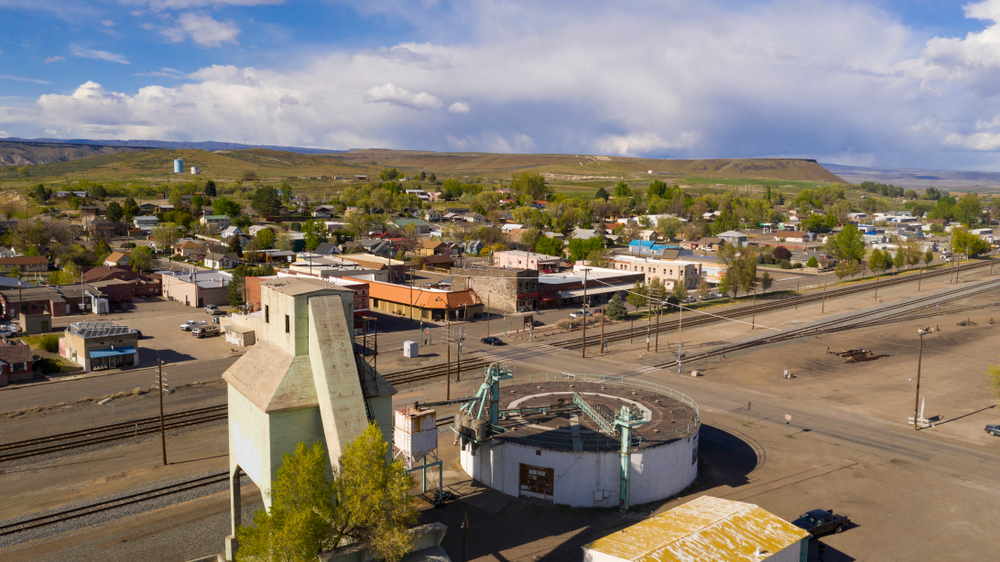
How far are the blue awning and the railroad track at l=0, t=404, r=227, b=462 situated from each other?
577 inches

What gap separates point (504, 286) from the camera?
77.3m

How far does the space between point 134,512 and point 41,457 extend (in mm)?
10473

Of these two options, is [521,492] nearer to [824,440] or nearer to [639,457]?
[639,457]

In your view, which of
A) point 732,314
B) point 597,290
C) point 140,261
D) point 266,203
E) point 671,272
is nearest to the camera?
point 732,314

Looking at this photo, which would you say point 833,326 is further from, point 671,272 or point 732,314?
point 671,272

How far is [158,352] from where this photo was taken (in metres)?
55.9

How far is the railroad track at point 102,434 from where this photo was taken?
34.8 metres

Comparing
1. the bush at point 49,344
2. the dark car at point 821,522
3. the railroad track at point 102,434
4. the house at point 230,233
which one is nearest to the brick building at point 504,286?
the railroad track at point 102,434

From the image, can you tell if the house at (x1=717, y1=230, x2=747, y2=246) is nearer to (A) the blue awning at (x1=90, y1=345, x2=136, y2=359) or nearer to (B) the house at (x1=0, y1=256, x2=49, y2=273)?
(A) the blue awning at (x1=90, y1=345, x2=136, y2=359)

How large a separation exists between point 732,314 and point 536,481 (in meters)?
53.5

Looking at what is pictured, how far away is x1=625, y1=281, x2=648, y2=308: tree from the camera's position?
266ft

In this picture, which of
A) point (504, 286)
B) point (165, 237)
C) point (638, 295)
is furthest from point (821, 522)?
point (165, 237)

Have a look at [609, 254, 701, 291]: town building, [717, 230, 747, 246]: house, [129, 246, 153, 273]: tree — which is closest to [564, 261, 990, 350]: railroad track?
[609, 254, 701, 291]: town building

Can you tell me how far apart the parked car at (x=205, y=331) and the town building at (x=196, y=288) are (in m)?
15.3
